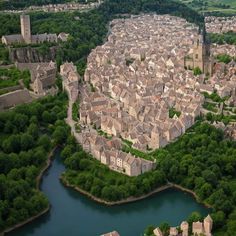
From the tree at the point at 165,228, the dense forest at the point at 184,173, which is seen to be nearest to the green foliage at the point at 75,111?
the dense forest at the point at 184,173

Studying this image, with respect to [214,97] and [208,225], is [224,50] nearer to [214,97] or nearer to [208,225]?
[214,97]

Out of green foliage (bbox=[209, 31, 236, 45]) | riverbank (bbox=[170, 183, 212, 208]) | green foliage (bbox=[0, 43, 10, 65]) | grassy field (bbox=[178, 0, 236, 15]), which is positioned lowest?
grassy field (bbox=[178, 0, 236, 15])

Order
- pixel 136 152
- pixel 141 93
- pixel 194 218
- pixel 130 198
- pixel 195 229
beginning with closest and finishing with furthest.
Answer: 1. pixel 195 229
2. pixel 194 218
3. pixel 130 198
4. pixel 136 152
5. pixel 141 93

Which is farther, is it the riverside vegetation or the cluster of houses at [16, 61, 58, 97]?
the cluster of houses at [16, 61, 58, 97]

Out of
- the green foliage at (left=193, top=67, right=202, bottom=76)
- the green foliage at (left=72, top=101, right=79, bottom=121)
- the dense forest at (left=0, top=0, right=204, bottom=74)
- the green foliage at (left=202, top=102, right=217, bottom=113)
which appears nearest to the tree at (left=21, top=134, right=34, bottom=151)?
the green foliage at (left=72, top=101, right=79, bottom=121)

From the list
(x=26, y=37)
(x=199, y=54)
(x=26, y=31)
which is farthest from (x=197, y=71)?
(x=26, y=31)

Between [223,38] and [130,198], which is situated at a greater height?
[130,198]

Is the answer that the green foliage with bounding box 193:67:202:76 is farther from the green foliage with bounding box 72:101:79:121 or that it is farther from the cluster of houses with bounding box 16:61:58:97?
the cluster of houses with bounding box 16:61:58:97

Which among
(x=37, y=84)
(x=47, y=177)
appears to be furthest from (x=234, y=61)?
(x=47, y=177)
